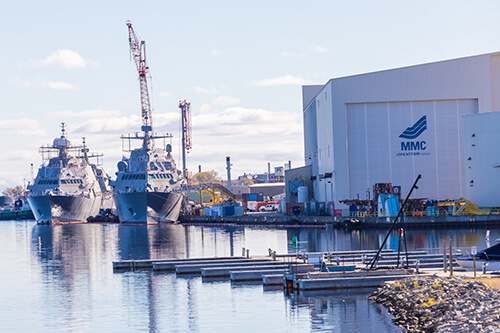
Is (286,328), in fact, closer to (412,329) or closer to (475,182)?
(412,329)

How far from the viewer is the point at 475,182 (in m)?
86.3

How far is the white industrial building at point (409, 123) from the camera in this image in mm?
92562

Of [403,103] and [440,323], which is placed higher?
[403,103]

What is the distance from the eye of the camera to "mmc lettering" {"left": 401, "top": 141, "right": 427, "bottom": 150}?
93.8m

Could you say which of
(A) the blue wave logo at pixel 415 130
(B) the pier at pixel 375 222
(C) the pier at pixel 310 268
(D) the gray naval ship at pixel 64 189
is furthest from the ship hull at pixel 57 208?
(C) the pier at pixel 310 268

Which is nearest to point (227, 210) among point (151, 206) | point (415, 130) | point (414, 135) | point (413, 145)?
point (151, 206)

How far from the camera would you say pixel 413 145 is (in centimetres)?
9381

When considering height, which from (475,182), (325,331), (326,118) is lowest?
(325,331)

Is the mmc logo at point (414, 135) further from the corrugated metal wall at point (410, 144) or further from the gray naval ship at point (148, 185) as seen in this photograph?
the gray naval ship at point (148, 185)

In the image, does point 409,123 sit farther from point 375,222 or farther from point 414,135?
point 375,222

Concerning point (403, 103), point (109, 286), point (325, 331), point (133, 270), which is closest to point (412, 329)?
point (325, 331)

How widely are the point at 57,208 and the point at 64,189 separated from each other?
4.82 metres

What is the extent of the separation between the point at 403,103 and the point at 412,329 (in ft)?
219

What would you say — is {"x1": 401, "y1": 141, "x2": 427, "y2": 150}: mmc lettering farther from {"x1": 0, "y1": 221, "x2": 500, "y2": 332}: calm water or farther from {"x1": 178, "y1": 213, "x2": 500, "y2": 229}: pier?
{"x1": 0, "y1": 221, "x2": 500, "y2": 332}: calm water
